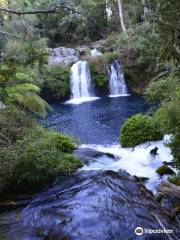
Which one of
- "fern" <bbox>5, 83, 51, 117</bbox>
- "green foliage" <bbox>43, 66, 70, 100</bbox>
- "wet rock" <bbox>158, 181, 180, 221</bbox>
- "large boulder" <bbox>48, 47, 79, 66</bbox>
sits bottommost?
"wet rock" <bbox>158, 181, 180, 221</bbox>

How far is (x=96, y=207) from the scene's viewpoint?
22.0ft

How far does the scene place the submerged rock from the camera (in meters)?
5.77

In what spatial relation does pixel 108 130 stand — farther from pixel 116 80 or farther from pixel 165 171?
pixel 116 80

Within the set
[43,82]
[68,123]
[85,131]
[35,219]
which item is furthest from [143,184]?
[43,82]

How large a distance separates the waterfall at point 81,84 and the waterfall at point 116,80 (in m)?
1.63

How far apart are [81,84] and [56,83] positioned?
1958 millimetres

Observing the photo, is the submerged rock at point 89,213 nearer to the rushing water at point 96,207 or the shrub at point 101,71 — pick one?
the rushing water at point 96,207

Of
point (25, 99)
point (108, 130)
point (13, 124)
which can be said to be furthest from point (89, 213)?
point (108, 130)

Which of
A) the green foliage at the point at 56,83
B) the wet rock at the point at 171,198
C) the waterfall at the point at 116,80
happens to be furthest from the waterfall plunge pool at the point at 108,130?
the waterfall at the point at 116,80

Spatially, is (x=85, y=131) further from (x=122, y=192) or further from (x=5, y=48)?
(x=5, y=48)

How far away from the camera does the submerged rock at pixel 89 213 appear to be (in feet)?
18.9

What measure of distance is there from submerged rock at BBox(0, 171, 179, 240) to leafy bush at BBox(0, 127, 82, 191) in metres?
0.43

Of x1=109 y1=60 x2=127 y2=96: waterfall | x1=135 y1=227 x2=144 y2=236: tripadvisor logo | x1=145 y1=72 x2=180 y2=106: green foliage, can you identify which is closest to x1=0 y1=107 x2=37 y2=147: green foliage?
x1=145 y1=72 x2=180 y2=106: green foliage

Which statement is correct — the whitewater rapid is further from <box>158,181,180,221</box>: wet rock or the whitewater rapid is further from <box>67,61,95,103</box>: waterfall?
<box>67,61,95,103</box>: waterfall
